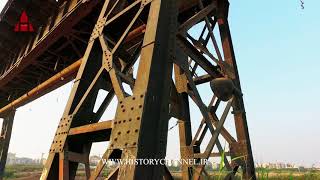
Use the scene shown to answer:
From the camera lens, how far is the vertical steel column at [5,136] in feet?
51.1

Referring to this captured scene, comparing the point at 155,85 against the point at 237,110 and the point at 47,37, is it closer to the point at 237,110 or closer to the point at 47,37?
the point at 237,110

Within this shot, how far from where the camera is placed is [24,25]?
10781mm

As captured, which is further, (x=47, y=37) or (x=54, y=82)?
(x=54, y=82)

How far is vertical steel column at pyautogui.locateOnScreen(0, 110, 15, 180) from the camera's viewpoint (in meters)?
15.6

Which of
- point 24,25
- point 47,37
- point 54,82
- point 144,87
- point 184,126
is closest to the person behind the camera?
point 144,87

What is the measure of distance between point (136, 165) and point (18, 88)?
13.9 meters

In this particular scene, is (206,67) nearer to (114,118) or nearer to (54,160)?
(114,118)

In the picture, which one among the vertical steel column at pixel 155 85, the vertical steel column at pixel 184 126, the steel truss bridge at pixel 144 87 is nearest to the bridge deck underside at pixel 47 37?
the steel truss bridge at pixel 144 87

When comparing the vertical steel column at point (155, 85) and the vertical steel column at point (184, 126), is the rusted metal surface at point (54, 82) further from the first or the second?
the vertical steel column at point (155, 85)

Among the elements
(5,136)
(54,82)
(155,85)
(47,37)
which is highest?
(47,37)

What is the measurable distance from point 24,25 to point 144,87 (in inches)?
365

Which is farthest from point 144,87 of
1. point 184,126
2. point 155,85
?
point 184,126

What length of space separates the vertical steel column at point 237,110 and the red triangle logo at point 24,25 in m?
7.44

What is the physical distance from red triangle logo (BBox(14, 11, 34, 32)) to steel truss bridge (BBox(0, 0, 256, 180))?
2.06 feet
